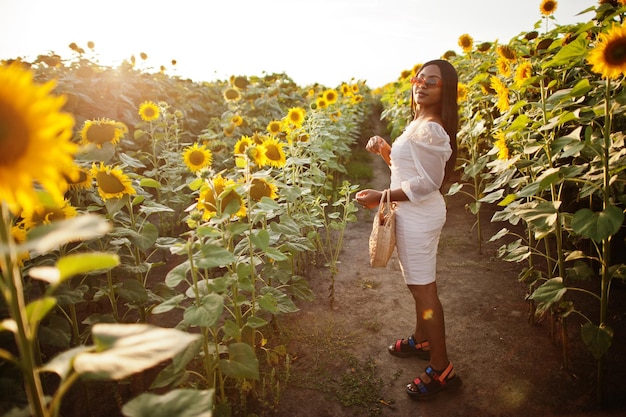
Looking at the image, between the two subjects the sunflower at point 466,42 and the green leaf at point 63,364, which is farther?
the sunflower at point 466,42

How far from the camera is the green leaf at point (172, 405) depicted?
0.88m

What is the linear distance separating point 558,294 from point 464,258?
2.16 metres

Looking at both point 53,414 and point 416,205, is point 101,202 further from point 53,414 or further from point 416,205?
point 416,205

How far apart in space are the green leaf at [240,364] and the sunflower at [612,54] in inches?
83.5

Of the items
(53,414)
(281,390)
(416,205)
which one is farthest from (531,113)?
(53,414)

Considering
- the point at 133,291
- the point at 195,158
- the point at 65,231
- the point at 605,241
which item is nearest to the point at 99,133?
the point at 195,158

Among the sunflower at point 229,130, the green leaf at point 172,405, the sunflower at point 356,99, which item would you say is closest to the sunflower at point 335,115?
the sunflower at point 356,99

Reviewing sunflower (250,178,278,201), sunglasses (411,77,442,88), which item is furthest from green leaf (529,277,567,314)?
sunflower (250,178,278,201)

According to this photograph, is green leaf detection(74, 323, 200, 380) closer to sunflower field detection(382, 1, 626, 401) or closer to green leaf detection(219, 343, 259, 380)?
green leaf detection(219, 343, 259, 380)

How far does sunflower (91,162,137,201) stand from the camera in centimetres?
216

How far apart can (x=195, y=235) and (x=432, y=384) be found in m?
1.76

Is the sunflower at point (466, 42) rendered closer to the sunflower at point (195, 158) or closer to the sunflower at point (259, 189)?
the sunflower at point (195, 158)

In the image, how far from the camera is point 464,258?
168 inches

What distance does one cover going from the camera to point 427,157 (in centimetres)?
233
